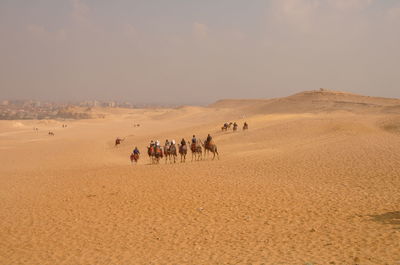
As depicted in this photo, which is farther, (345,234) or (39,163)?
(39,163)

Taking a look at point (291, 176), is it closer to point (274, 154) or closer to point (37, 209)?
point (274, 154)

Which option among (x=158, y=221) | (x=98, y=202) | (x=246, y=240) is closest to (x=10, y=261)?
(x=158, y=221)

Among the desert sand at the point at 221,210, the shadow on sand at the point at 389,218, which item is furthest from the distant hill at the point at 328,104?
the shadow on sand at the point at 389,218

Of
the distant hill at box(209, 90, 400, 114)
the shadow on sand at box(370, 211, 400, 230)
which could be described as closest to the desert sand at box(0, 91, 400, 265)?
the shadow on sand at box(370, 211, 400, 230)

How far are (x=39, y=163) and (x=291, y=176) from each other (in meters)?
20.9

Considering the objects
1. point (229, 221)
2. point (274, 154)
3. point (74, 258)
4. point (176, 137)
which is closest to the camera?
point (74, 258)

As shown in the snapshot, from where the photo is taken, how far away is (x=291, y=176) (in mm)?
17453

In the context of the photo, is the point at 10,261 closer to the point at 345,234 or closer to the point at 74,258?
the point at 74,258

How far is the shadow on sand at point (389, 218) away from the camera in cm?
1017

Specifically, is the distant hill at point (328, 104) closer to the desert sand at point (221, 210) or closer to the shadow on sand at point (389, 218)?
the desert sand at point (221, 210)

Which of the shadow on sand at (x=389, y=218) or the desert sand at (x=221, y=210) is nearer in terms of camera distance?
the desert sand at (x=221, y=210)

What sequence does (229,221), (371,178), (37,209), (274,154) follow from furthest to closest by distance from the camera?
(274,154)
(371,178)
(37,209)
(229,221)

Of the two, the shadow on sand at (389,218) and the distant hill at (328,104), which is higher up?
the distant hill at (328,104)

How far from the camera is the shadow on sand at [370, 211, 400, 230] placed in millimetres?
10172
